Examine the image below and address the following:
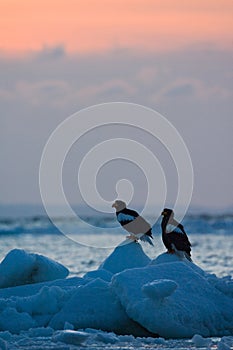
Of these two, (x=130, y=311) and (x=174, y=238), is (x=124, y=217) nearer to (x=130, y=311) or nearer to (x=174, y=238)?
(x=174, y=238)

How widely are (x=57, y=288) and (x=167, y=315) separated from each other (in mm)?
1758

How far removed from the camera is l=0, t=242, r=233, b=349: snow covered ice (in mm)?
12211

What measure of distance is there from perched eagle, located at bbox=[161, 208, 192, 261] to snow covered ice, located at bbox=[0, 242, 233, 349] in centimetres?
86

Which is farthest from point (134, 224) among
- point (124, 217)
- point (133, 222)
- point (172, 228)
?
point (172, 228)

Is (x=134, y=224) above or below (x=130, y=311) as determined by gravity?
above

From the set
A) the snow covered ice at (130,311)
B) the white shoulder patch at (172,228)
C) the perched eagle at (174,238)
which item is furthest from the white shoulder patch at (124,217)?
the snow covered ice at (130,311)

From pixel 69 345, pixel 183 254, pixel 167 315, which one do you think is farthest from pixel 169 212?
pixel 69 345

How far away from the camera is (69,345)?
38.5 feet

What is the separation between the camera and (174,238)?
1505cm

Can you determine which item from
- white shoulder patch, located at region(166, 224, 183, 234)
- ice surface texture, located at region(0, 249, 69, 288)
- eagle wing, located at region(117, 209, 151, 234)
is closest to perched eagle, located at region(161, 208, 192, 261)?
white shoulder patch, located at region(166, 224, 183, 234)

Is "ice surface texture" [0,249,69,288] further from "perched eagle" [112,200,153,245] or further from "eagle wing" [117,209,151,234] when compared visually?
"eagle wing" [117,209,151,234]

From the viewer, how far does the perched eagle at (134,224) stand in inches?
689

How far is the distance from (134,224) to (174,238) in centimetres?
286

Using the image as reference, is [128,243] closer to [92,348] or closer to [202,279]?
[202,279]
